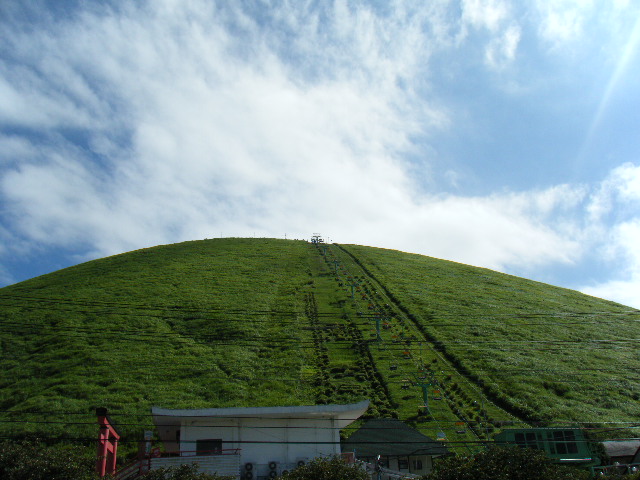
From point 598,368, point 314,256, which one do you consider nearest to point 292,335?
point 598,368

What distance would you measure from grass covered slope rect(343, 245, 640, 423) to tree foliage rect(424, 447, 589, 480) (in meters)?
20.9

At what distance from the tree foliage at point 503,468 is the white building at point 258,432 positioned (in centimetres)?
688

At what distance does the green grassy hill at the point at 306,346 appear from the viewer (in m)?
37.5

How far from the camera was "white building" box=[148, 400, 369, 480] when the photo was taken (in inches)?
850

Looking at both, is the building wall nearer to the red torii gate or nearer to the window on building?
the window on building

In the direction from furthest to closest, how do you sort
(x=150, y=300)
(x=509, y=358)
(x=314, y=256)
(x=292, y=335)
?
(x=314, y=256) → (x=150, y=300) → (x=292, y=335) → (x=509, y=358)

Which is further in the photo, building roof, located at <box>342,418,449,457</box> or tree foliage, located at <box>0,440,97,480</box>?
building roof, located at <box>342,418,449,457</box>

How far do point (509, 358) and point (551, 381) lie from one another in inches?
225

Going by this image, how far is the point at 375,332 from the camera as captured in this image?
5491cm

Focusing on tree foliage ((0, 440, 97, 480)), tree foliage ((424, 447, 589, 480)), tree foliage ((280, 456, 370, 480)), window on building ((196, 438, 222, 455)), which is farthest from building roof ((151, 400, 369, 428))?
tree foliage ((424, 447, 589, 480))

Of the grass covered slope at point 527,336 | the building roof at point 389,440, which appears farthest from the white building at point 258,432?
the grass covered slope at point 527,336

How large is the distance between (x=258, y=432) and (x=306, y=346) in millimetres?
28957

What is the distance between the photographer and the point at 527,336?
58.4 m

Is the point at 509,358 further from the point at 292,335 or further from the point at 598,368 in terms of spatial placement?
the point at 292,335
